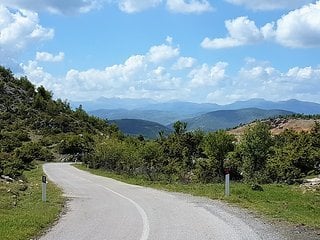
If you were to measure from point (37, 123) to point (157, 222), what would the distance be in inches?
3767

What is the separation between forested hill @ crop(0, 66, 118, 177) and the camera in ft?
275

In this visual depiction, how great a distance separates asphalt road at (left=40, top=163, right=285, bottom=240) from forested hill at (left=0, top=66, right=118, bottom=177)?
54.4 metres

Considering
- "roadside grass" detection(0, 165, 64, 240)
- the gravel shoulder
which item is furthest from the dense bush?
"roadside grass" detection(0, 165, 64, 240)

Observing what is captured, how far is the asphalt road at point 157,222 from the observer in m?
12.0

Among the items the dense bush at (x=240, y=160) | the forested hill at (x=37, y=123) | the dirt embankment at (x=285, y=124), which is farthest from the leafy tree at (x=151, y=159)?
the dirt embankment at (x=285, y=124)

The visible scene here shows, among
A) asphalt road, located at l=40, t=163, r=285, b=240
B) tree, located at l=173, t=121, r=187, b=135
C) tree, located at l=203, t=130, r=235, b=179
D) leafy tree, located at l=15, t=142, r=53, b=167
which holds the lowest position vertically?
leafy tree, located at l=15, t=142, r=53, b=167

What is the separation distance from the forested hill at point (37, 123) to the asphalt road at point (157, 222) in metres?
54.4

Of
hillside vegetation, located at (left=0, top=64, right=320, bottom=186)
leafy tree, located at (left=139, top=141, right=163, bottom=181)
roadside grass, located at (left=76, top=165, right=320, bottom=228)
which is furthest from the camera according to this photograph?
leafy tree, located at (left=139, top=141, right=163, bottom=181)

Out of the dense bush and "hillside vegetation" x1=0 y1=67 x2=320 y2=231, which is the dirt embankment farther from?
the dense bush

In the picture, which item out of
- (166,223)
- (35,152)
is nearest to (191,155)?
(35,152)

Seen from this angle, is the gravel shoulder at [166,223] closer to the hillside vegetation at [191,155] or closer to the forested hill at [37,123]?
the hillside vegetation at [191,155]

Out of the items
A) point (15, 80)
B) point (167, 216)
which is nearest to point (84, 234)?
point (167, 216)

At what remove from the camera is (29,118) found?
354 feet

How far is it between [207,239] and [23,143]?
81.4 m
